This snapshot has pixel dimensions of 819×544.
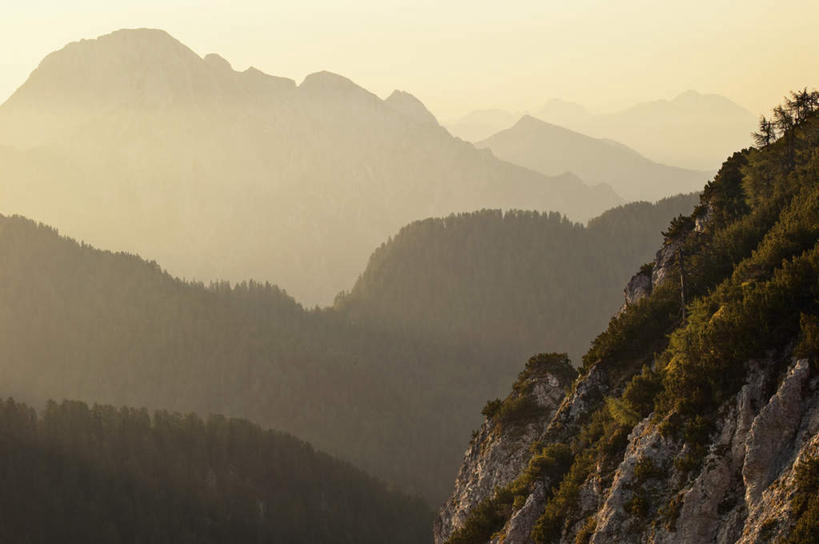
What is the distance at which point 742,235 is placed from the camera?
55.7 m

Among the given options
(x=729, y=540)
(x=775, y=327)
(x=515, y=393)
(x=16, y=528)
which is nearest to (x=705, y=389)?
(x=775, y=327)

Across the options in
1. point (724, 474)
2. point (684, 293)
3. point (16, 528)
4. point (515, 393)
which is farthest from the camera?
point (16, 528)

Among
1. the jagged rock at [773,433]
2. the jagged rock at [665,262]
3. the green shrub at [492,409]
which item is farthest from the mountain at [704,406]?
the green shrub at [492,409]

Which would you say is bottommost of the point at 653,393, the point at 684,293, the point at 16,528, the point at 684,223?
the point at 16,528

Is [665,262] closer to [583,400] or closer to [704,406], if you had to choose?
[583,400]

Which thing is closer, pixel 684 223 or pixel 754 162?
pixel 754 162

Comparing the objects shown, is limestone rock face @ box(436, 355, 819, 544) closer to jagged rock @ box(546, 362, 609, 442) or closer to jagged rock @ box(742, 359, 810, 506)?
jagged rock @ box(742, 359, 810, 506)

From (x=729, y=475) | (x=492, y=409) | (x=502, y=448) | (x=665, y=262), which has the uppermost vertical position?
(x=665, y=262)

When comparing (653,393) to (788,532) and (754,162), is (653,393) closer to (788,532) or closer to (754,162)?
(788,532)

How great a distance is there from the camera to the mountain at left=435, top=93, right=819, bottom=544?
3328 centimetres

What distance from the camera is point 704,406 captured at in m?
38.6

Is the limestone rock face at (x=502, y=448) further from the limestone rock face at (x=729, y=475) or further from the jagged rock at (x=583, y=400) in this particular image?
the limestone rock face at (x=729, y=475)

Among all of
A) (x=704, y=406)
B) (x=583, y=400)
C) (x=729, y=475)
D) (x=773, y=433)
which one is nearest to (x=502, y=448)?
(x=583, y=400)

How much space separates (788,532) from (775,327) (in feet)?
31.9
